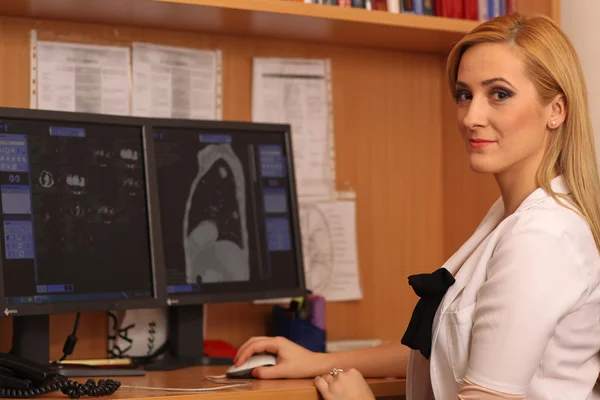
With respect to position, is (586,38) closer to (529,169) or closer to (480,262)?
(529,169)

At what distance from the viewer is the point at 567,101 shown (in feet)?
5.05

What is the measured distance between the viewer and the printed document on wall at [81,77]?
2.08 m

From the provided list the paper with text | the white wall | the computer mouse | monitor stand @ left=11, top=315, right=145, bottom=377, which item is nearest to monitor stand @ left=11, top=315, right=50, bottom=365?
monitor stand @ left=11, top=315, right=145, bottom=377

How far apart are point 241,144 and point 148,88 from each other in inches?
10.8

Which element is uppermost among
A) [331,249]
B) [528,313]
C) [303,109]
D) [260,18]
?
[260,18]

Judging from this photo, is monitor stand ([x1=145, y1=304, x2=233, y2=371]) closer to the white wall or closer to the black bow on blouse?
the black bow on blouse

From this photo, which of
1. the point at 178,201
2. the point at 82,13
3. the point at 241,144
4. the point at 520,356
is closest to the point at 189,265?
the point at 178,201

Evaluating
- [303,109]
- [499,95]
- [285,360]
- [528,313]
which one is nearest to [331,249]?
[303,109]

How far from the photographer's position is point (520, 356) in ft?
4.45

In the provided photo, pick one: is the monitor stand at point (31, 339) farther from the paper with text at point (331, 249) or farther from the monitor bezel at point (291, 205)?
the paper with text at point (331, 249)

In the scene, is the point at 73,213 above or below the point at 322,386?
above

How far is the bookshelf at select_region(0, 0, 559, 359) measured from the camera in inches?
81.4

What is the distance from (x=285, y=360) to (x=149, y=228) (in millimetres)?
439

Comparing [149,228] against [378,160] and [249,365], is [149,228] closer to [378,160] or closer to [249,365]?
[249,365]
